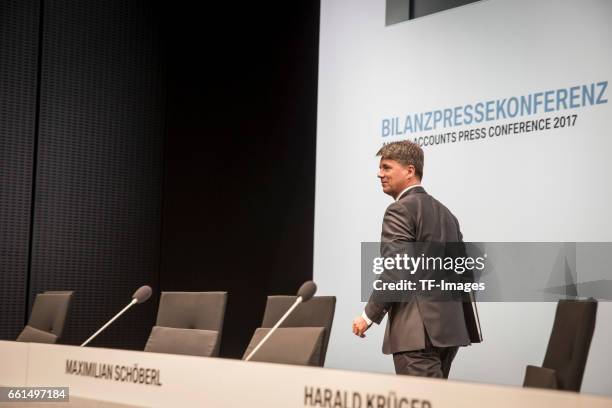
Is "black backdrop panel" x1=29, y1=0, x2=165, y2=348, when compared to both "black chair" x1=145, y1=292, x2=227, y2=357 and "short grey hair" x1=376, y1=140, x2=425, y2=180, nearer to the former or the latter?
"black chair" x1=145, y1=292, x2=227, y2=357

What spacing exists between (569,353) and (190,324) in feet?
6.53

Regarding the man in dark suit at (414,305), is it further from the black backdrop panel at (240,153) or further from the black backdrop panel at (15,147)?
the black backdrop panel at (15,147)

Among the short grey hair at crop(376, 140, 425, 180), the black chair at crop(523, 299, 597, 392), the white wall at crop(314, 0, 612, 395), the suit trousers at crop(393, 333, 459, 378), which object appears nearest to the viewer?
the black chair at crop(523, 299, 597, 392)

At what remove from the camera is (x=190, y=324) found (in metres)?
3.50

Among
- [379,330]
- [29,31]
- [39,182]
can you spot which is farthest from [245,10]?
[379,330]

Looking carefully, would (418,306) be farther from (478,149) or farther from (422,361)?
(478,149)

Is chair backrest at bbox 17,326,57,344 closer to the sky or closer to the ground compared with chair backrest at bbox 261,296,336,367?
closer to the ground

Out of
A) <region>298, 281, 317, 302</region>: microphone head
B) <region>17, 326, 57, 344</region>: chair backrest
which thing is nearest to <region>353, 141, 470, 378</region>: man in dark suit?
<region>298, 281, 317, 302</region>: microphone head

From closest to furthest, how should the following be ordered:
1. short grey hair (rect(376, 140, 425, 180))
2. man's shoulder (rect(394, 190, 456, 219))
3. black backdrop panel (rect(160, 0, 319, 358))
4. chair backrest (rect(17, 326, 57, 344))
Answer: man's shoulder (rect(394, 190, 456, 219)) < short grey hair (rect(376, 140, 425, 180)) < chair backrest (rect(17, 326, 57, 344)) < black backdrop panel (rect(160, 0, 319, 358))

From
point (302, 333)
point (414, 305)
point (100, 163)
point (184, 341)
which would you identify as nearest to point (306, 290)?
point (302, 333)

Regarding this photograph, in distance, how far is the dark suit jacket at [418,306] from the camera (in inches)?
118

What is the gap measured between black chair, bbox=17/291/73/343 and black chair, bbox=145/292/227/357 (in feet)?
1.87

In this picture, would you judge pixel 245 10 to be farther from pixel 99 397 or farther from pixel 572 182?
pixel 99 397

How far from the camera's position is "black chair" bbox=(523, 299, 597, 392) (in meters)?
1.82
